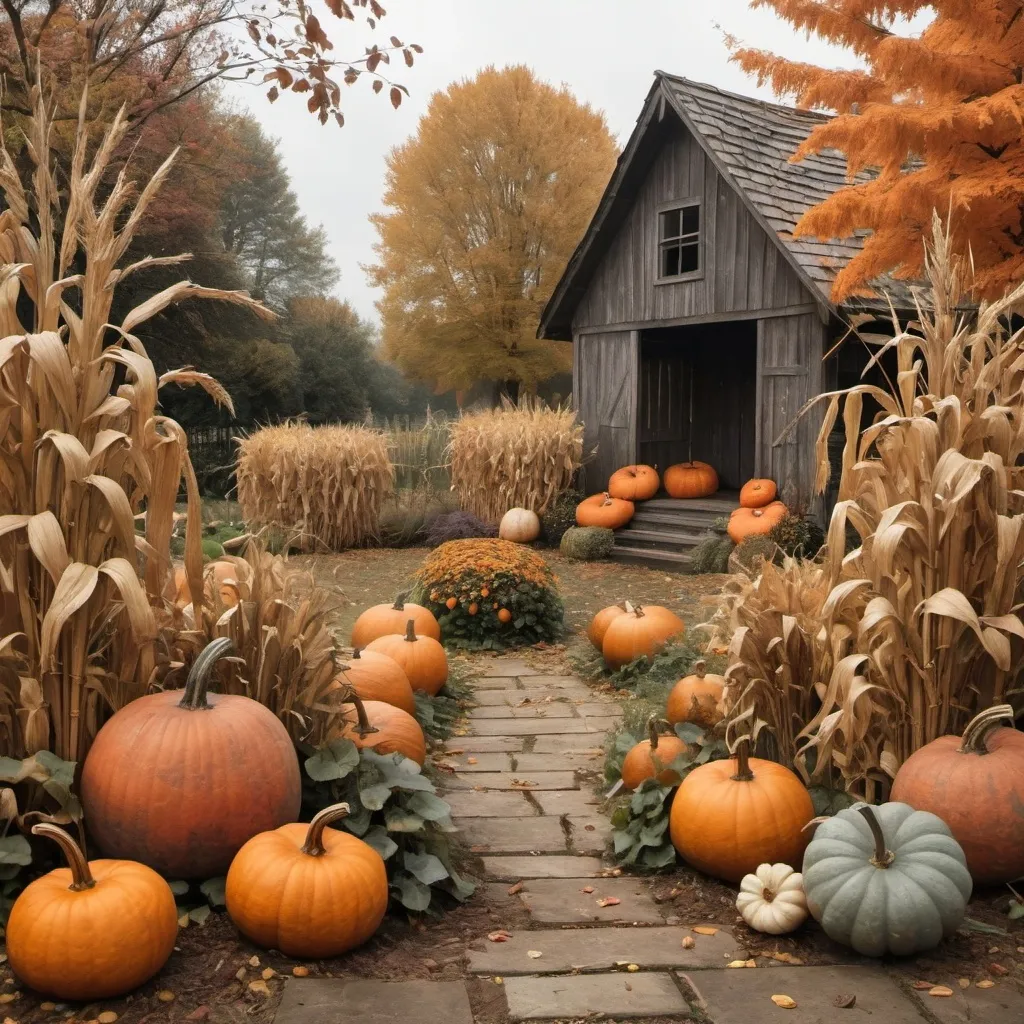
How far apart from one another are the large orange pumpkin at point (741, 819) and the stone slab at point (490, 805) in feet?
2.60

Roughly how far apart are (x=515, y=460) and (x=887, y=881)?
10464 millimetres

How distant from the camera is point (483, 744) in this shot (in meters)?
5.05

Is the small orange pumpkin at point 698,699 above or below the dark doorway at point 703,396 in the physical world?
below

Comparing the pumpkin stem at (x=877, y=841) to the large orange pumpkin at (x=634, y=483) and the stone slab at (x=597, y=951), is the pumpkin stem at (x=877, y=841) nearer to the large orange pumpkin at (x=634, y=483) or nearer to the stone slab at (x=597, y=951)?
the stone slab at (x=597, y=951)

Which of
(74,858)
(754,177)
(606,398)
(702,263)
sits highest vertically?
(754,177)

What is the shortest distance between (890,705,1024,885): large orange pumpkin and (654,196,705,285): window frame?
10039 millimetres

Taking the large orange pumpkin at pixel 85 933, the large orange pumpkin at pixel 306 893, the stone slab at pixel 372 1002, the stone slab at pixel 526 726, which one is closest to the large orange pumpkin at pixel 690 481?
the stone slab at pixel 526 726

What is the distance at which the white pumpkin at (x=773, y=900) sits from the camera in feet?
9.92

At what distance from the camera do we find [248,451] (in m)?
12.5

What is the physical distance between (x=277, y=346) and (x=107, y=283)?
1994 cm

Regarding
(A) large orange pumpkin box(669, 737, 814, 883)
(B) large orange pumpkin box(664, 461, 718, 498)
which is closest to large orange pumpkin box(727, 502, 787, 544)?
(B) large orange pumpkin box(664, 461, 718, 498)

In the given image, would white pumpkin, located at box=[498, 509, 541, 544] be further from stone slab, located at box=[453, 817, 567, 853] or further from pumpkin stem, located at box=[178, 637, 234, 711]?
pumpkin stem, located at box=[178, 637, 234, 711]

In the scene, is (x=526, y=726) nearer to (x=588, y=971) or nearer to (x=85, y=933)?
(x=588, y=971)

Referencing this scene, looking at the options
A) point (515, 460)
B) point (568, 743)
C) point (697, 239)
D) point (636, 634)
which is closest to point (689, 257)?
point (697, 239)
